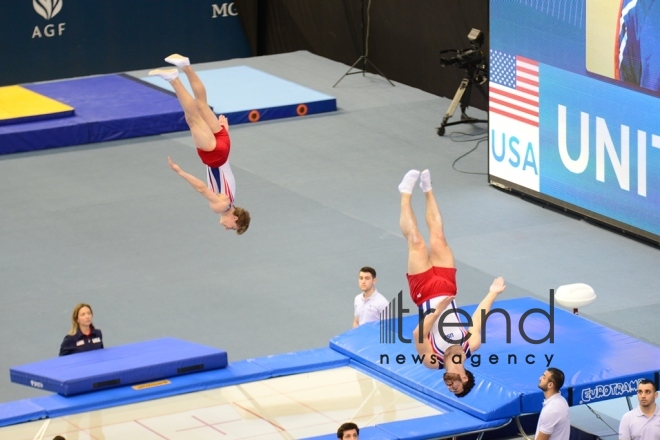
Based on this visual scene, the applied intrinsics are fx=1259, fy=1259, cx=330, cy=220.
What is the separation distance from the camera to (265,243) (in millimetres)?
13359

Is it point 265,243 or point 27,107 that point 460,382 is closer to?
point 265,243

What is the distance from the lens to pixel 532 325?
1005cm

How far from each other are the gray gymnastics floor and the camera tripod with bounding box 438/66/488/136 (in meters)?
0.26

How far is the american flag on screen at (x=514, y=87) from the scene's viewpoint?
46.7 feet

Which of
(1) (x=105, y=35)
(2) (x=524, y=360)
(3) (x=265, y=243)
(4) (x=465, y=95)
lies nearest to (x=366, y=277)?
(2) (x=524, y=360)

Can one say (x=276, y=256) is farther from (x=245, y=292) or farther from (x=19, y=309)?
(x=19, y=309)

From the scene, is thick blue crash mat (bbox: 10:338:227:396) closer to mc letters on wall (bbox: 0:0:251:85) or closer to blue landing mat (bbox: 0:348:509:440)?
blue landing mat (bbox: 0:348:509:440)

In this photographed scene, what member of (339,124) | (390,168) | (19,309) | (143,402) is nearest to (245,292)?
(19,309)

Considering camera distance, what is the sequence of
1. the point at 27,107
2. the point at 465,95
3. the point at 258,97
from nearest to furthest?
the point at 465,95
the point at 27,107
the point at 258,97

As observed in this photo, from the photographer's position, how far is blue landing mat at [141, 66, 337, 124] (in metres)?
17.8

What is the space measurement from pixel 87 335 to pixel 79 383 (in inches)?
24.3

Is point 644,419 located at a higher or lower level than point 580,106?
lower

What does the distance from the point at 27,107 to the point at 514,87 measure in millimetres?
6981

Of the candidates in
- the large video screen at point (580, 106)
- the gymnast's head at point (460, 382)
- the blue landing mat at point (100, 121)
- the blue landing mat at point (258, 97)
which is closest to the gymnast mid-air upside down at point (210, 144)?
the gymnast's head at point (460, 382)
